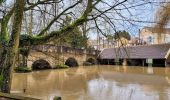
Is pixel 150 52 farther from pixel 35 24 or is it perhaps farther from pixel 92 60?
pixel 35 24

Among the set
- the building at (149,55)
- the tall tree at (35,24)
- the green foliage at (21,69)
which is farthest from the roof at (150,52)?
the tall tree at (35,24)

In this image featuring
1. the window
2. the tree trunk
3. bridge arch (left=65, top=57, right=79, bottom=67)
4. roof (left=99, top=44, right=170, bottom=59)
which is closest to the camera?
the tree trunk

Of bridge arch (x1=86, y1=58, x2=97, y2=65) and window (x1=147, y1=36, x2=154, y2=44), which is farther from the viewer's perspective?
window (x1=147, y1=36, x2=154, y2=44)

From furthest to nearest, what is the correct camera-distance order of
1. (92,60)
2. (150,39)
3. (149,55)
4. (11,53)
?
(150,39), (92,60), (149,55), (11,53)

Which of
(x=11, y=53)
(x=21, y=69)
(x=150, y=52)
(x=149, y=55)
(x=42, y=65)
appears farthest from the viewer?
(x=42, y=65)

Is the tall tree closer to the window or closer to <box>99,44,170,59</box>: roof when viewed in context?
<box>99,44,170,59</box>: roof

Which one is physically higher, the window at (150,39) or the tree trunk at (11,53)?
the window at (150,39)

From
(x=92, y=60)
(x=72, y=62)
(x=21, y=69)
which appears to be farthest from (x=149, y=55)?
(x=21, y=69)

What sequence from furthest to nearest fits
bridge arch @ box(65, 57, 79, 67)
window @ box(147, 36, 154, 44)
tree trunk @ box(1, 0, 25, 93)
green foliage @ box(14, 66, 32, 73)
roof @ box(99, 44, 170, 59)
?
window @ box(147, 36, 154, 44)
bridge arch @ box(65, 57, 79, 67)
roof @ box(99, 44, 170, 59)
green foliage @ box(14, 66, 32, 73)
tree trunk @ box(1, 0, 25, 93)

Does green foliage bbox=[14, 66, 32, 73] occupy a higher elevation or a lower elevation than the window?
lower

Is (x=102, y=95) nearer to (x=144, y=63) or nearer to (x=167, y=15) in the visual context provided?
(x=167, y=15)

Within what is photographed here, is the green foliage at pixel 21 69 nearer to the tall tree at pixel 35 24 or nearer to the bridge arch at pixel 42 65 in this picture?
the bridge arch at pixel 42 65

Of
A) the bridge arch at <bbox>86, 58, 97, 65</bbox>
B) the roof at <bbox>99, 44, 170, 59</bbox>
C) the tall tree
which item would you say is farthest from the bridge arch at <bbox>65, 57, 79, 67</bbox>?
the tall tree

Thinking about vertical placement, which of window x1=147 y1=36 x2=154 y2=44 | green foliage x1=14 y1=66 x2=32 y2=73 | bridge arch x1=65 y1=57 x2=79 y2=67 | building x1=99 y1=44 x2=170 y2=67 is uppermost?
window x1=147 y1=36 x2=154 y2=44
